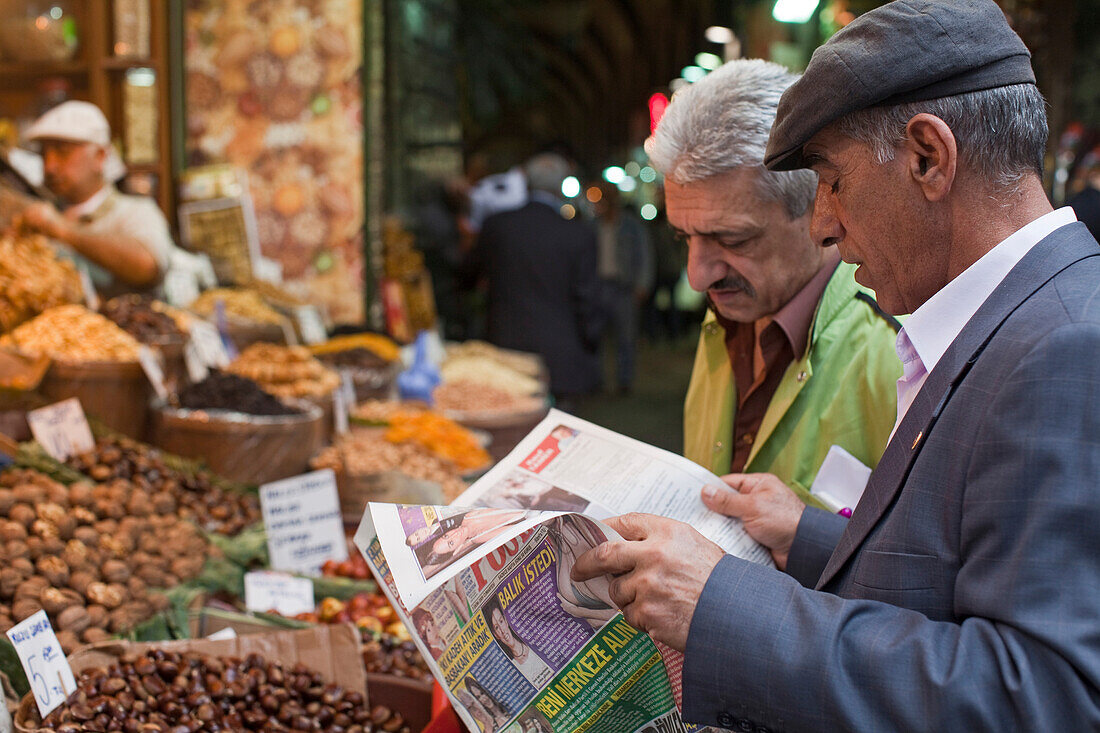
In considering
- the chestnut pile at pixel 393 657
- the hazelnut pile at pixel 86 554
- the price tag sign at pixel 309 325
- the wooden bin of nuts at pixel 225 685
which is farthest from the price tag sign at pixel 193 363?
the wooden bin of nuts at pixel 225 685

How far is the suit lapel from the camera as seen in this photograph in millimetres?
987

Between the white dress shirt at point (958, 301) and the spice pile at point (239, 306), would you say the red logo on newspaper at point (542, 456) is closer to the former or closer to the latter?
the white dress shirt at point (958, 301)

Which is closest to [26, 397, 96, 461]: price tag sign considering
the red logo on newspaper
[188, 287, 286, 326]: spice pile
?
[188, 287, 286, 326]: spice pile

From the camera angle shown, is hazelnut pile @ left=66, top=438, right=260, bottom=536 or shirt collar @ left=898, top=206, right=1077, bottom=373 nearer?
shirt collar @ left=898, top=206, right=1077, bottom=373

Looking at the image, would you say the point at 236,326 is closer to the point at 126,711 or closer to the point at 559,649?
the point at 126,711

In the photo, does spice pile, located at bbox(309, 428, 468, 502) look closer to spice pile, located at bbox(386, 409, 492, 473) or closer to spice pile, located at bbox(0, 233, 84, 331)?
spice pile, located at bbox(386, 409, 492, 473)

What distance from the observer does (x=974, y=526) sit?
0.90 metres

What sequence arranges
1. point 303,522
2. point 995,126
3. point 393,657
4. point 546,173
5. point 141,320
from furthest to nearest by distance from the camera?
point 546,173, point 141,320, point 303,522, point 393,657, point 995,126

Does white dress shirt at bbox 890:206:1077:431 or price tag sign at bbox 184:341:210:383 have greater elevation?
white dress shirt at bbox 890:206:1077:431

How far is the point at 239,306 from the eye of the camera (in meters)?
4.44

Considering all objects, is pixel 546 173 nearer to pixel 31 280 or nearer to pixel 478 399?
pixel 478 399

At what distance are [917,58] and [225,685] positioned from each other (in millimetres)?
1667

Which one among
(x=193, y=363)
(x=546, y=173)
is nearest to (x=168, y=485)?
(x=193, y=363)

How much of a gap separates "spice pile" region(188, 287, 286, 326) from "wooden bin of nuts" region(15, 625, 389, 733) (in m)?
2.57
